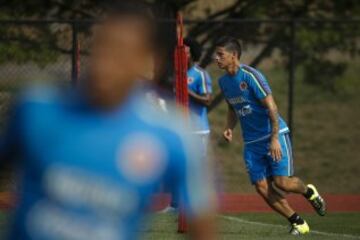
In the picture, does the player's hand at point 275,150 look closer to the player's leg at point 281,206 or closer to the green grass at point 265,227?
the player's leg at point 281,206

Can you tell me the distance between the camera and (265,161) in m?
11.1

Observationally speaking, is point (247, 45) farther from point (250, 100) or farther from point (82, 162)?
point (82, 162)

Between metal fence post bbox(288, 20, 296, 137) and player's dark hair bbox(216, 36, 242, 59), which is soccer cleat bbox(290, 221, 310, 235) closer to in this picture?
player's dark hair bbox(216, 36, 242, 59)

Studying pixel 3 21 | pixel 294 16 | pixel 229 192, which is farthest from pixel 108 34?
pixel 294 16

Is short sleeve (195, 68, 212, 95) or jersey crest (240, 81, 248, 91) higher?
short sleeve (195, 68, 212, 95)

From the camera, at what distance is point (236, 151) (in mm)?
20406

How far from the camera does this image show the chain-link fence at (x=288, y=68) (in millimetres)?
16312

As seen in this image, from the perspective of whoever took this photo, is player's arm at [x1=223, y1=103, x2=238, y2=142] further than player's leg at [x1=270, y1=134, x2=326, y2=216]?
Yes

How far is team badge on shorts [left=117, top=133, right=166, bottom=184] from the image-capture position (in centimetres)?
350

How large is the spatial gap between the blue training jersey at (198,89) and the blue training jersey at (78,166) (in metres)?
9.66

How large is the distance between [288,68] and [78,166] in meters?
14.8

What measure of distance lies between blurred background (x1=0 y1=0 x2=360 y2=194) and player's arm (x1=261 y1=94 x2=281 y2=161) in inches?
180

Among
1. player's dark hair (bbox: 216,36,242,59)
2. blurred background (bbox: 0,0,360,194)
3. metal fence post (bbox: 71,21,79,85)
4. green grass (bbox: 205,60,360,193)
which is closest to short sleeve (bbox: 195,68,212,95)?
metal fence post (bbox: 71,21,79,85)

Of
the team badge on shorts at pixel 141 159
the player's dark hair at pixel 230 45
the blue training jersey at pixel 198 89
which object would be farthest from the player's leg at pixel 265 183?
the team badge on shorts at pixel 141 159
